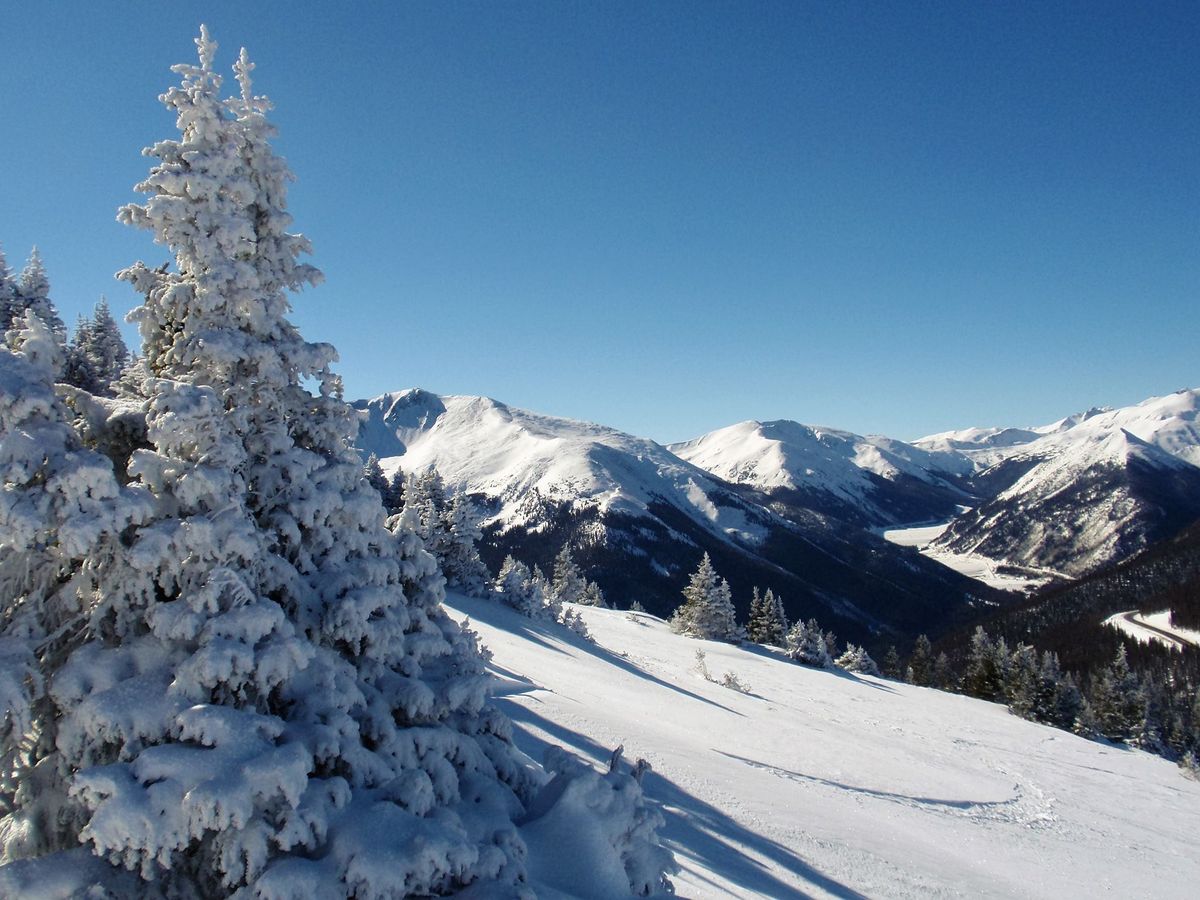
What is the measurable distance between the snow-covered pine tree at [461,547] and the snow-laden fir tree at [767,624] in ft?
114

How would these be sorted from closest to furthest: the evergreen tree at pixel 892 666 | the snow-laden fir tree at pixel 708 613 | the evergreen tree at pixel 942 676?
the snow-laden fir tree at pixel 708 613
the evergreen tree at pixel 892 666
the evergreen tree at pixel 942 676

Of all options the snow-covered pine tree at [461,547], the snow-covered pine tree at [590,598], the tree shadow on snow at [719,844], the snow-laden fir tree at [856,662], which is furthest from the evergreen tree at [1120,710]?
the tree shadow on snow at [719,844]

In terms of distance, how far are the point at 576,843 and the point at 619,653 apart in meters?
34.9

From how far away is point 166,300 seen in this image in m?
7.59

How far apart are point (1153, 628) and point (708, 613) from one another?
144889mm

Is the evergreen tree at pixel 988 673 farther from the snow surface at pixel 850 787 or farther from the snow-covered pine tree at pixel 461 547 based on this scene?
the snow-covered pine tree at pixel 461 547

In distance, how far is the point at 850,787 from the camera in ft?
66.3

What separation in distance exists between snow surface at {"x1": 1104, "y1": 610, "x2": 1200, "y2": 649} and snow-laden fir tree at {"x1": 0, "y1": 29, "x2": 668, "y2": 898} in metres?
174

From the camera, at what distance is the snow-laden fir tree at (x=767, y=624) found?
68.6 m

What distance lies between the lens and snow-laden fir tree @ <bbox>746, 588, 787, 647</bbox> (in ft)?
225

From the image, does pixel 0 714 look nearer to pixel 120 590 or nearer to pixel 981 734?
pixel 120 590

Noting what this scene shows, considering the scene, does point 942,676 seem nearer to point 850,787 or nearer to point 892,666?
point 892,666

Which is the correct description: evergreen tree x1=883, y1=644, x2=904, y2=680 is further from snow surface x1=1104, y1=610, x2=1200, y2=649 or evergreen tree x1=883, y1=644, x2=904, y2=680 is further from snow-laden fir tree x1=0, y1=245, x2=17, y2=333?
snow surface x1=1104, y1=610, x2=1200, y2=649

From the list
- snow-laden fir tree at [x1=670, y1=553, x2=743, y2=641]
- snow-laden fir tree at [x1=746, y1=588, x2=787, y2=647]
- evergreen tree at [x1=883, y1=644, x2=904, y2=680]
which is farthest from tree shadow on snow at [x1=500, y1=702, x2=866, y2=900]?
evergreen tree at [x1=883, y1=644, x2=904, y2=680]
